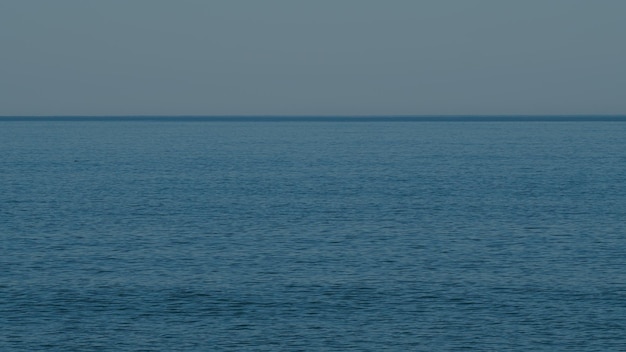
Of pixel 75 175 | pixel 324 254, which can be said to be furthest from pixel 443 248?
pixel 75 175

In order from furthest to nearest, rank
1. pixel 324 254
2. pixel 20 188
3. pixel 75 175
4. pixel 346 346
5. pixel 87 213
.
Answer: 1. pixel 75 175
2. pixel 20 188
3. pixel 87 213
4. pixel 324 254
5. pixel 346 346

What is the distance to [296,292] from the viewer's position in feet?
128

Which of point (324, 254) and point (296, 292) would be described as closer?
point (296, 292)

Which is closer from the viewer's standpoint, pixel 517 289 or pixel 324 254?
pixel 517 289

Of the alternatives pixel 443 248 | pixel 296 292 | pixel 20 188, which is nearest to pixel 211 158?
pixel 20 188

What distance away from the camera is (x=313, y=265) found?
44.1 m

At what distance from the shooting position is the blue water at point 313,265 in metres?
33.5

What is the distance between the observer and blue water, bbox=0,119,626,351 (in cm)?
3347

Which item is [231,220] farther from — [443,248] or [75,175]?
[75,175]

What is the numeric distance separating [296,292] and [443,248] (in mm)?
12089

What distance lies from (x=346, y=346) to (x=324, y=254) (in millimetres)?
14769

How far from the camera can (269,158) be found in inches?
4919

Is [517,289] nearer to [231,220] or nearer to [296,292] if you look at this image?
[296,292]

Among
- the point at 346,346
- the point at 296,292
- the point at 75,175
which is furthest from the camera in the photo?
the point at 75,175
